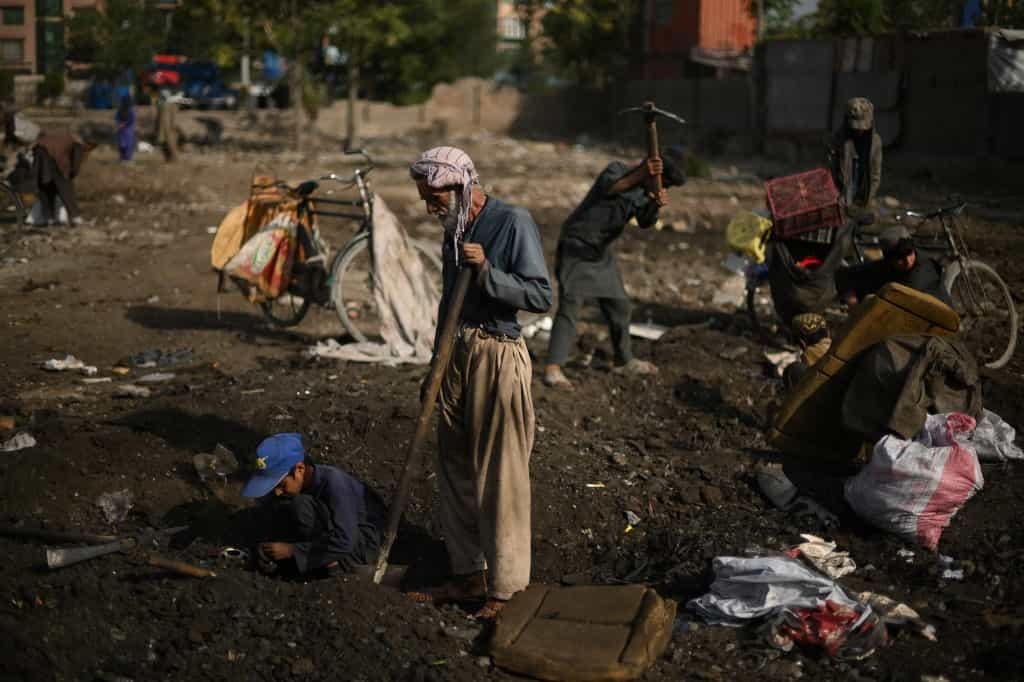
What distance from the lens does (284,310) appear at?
8805 mm

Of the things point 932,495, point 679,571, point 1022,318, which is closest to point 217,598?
point 679,571

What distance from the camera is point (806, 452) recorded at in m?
5.73

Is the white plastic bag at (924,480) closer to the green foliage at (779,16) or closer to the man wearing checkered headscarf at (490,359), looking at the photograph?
the man wearing checkered headscarf at (490,359)

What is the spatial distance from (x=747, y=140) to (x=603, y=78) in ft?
35.3

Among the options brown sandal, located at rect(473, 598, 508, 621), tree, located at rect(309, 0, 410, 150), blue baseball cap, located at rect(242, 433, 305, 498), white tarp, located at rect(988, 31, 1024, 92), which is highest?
tree, located at rect(309, 0, 410, 150)

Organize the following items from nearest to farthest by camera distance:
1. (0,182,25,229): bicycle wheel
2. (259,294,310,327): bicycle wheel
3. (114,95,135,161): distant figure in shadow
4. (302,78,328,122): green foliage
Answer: (259,294,310,327): bicycle wheel, (0,182,25,229): bicycle wheel, (114,95,135,161): distant figure in shadow, (302,78,328,122): green foliage

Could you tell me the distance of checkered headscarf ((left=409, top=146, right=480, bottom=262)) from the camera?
12.9 feet

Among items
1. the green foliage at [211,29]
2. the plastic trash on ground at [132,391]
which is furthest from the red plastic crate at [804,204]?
the green foliage at [211,29]

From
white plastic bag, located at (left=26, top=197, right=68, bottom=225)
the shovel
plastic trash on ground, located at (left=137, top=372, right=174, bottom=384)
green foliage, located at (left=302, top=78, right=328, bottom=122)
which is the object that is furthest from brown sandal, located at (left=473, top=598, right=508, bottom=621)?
green foliage, located at (left=302, top=78, right=328, bottom=122)

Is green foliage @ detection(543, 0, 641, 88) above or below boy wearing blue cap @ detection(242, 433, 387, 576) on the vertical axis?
above

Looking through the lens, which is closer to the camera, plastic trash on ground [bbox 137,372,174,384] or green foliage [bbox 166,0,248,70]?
plastic trash on ground [bbox 137,372,174,384]

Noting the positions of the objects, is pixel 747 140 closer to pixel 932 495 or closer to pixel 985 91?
pixel 985 91

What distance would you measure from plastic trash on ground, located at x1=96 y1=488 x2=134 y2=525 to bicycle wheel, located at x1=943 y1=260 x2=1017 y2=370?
5414mm

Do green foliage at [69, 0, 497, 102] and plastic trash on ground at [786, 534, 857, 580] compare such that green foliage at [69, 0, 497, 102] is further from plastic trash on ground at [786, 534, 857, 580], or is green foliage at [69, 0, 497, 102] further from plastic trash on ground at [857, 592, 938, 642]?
plastic trash on ground at [857, 592, 938, 642]
